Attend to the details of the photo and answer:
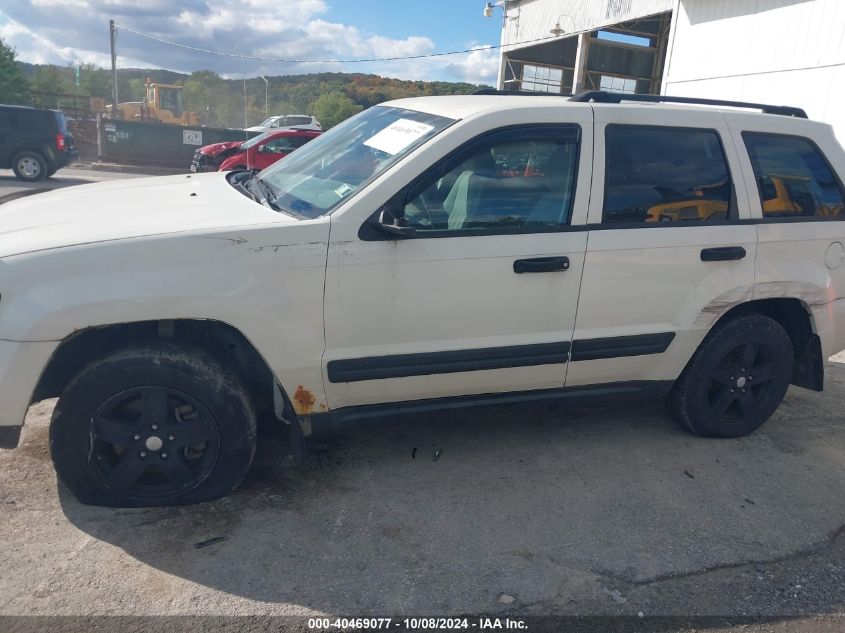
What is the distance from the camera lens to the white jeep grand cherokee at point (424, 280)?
2.79 m

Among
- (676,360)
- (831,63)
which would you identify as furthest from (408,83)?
(676,360)

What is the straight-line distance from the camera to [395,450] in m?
3.72

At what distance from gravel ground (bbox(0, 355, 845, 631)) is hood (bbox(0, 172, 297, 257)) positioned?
1.17 meters

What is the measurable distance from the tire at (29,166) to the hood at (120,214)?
14.2m

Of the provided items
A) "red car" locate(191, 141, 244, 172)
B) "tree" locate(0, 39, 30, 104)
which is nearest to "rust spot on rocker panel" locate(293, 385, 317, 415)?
"red car" locate(191, 141, 244, 172)

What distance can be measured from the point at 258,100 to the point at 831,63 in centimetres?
5677

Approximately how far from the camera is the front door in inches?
119

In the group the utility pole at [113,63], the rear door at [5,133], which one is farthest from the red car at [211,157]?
the utility pole at [113,63]

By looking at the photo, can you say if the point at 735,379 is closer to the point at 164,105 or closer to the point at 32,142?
the point at 32,142

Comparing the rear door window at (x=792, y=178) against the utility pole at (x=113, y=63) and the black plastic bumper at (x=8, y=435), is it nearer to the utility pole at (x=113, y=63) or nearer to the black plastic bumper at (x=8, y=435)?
the black plastic bumper at (x=8, y=435)

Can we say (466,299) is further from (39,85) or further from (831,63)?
(39,85)

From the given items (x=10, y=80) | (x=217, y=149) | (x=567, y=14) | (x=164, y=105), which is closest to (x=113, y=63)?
(x=164, y=105)

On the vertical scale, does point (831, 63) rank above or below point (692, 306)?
above

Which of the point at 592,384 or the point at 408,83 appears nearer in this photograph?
the point at 592,384
